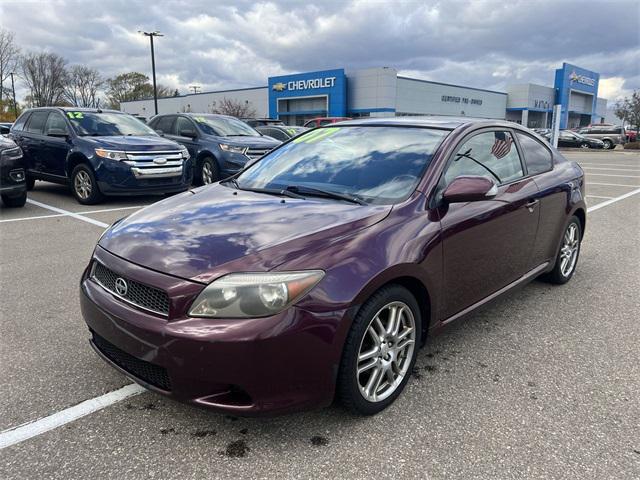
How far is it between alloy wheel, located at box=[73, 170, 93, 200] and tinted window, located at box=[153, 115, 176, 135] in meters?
3.00

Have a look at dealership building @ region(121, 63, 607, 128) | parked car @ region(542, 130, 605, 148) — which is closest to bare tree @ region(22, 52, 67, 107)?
dealership building @ region(121, 63, 607, 128)

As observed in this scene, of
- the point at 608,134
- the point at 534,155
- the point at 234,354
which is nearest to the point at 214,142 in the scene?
the point at 534,155

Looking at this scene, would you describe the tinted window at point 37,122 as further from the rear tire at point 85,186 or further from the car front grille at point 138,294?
the car front grille at point 138,294

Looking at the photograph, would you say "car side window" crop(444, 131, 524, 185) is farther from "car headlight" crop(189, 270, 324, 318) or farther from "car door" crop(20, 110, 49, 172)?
Answer: "car door" crop(20, 110, 49, 172)

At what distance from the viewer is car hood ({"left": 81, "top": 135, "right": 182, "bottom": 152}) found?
8.77 m

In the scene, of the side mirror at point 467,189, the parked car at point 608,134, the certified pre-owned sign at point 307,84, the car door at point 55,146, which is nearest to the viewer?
the side mirror at point 467,189

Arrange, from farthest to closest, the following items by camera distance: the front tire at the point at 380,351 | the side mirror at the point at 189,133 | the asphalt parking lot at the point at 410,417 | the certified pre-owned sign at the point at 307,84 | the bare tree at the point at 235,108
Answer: the bare tree at the point at 235,108, the certified pre-owned sign at the point at 307,84, the side mirror at the point at 189,133, the front tire at the point at 380,351, the asphalt parking lot at the point at 410,417

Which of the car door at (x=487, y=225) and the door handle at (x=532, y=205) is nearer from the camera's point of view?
the car door at (x=487, y=225)

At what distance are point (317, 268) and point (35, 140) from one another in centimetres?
943

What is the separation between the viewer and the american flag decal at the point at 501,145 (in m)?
3.82

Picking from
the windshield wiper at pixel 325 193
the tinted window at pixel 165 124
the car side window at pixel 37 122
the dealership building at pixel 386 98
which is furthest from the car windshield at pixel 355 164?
the dealership building at pixel 386 98

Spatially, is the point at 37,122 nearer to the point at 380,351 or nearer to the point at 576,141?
the point at 380,351

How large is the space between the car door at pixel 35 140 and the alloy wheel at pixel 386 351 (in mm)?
9127

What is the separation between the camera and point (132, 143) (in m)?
8.91
